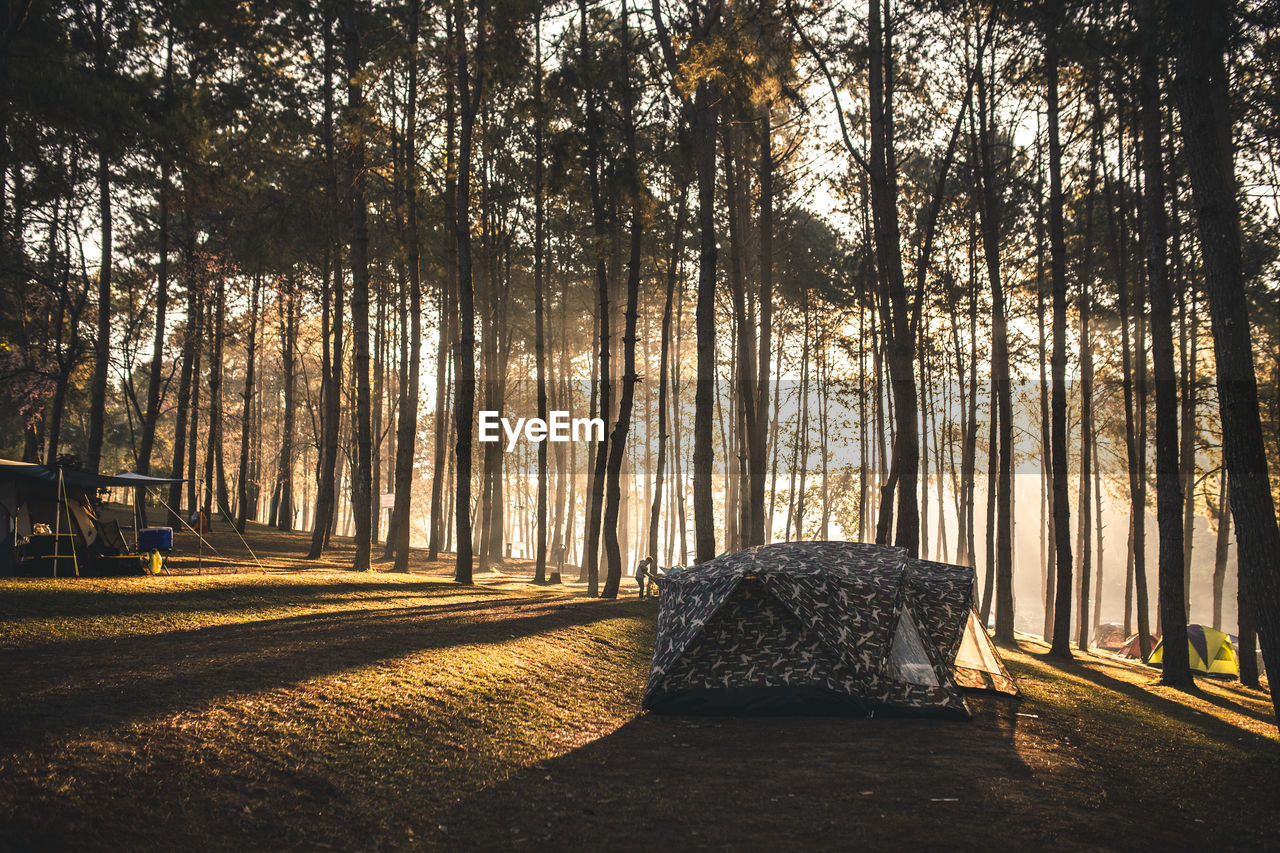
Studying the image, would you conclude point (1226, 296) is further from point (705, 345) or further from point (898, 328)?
point (705, 345)

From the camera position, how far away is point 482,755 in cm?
696

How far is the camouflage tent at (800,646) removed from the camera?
9.24 meters

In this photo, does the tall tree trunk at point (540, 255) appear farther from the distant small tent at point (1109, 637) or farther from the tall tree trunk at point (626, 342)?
the distant small tent at point (1109, 637)

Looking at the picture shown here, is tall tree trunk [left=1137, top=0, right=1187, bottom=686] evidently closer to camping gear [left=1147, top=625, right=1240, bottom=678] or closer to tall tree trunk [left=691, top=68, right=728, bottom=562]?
tall tree trunk [left=691, top=68, right=728, bottom=562]

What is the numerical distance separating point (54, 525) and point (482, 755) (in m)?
11.3

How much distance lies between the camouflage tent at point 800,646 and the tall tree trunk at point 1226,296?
11.5ft

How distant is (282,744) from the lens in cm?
623

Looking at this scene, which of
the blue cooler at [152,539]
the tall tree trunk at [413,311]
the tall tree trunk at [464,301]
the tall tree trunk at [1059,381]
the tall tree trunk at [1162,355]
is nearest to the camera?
the tall tree trunk at [1162,355]

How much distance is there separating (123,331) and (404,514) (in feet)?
58.7

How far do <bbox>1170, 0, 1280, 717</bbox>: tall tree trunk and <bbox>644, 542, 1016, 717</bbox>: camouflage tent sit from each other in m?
3.50

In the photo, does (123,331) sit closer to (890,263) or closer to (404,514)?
(404,514)

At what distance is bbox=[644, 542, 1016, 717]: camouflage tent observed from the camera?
9242 mm

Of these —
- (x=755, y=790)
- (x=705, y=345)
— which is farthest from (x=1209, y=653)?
(x=755, y=790)

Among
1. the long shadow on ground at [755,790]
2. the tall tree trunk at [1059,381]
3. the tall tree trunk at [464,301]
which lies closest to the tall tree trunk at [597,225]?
the tall tree trunk at [464,301]
